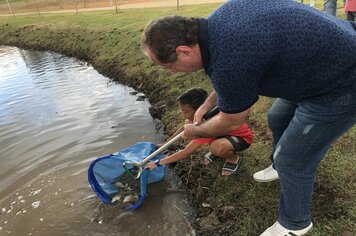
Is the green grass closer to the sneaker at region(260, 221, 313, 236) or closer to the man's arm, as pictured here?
the sneaker at region(260, 221, 313, 236)

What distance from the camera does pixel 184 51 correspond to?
2.27m

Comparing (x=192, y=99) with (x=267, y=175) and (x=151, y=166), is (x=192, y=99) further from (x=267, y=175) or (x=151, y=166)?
(x=267, y=175)

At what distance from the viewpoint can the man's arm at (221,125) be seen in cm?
244

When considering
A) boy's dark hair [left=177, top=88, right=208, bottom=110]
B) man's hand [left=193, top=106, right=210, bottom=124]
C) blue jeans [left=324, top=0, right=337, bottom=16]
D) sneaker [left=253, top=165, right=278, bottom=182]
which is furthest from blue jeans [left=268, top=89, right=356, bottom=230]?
blue jeans [left=324, top=0, right=337, bottom=16]

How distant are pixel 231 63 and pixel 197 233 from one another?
2.19 meters

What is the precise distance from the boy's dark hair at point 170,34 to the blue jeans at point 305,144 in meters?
0.92

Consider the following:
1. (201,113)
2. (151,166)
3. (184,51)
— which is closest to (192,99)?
(201,113)

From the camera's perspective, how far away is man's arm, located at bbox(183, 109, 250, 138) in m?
2.44

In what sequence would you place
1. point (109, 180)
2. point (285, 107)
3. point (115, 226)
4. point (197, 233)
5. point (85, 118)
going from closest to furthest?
point (285, 107) → point (197, 233) → point (115, 226) → point (109, 180) → point (85, 118)

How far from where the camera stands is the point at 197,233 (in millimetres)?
3754

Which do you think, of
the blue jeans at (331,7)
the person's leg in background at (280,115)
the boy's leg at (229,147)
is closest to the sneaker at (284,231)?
the person's leg in background at (280,115)

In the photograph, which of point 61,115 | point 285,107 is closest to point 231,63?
point 285,107

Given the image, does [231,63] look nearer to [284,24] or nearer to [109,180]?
[284,24]

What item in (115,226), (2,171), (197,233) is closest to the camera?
(197,233)
